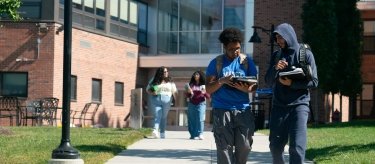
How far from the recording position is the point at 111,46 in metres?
30.9

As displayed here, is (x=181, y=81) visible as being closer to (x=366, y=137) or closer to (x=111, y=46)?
(x=111, y=46)

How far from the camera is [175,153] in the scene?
1241cm

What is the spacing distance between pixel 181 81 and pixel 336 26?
298 inches

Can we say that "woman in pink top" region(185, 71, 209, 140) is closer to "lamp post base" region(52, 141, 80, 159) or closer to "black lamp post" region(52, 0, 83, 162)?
"black lamp post" region(52, 0, 83, 162)

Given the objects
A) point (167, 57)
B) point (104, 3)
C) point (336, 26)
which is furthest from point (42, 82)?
point (336, 26)

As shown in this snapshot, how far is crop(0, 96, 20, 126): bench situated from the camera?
26.6 m

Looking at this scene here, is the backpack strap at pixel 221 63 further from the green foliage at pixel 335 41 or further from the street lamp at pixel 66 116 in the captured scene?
the green foliage at pixel 335 41

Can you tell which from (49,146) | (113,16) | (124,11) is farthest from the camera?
(124,11)

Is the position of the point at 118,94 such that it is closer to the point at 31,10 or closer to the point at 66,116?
the point at 31,10

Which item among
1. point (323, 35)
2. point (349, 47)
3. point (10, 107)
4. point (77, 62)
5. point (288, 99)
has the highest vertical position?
point (323, 35)

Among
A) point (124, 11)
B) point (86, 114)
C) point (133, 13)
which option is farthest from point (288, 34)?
point (133, 13)

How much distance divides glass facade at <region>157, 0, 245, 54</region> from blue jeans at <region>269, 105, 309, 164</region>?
2465 centimetres

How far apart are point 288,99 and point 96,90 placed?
23.0 metres

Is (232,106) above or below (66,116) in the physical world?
above
